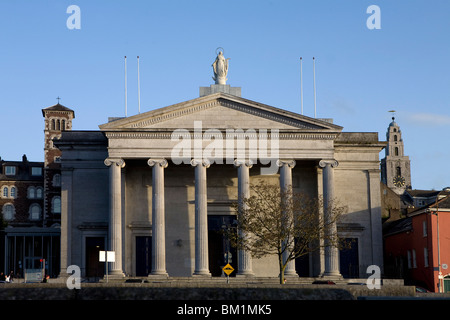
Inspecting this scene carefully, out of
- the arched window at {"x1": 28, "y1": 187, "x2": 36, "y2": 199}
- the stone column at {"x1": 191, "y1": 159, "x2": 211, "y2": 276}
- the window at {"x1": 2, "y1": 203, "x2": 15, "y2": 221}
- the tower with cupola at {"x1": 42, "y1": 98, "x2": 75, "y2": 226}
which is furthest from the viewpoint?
the arched window at {"x1": 28, "y1": 187, "x2": 36, "y2": 199}

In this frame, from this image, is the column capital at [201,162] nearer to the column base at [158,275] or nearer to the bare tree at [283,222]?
the bare tree at [283,222]

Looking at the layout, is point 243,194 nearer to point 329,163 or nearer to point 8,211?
point 329,163

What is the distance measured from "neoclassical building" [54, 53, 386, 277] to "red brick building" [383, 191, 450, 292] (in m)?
3.61

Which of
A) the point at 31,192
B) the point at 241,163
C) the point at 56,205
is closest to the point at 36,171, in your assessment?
the point at 31,192

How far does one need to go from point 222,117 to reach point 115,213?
12.8 m

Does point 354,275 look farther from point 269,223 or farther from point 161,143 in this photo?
point 161,143

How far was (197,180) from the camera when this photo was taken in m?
68.0

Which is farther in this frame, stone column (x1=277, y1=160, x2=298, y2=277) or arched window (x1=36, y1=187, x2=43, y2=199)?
arched window (x1=36, y1=187, x2=43, y2=199)

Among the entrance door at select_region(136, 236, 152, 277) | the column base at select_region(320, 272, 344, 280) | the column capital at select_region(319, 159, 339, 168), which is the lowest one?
the column base at select_region(320, 272, 344, 280)

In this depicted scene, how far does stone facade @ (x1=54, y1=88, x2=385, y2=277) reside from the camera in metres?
67.9

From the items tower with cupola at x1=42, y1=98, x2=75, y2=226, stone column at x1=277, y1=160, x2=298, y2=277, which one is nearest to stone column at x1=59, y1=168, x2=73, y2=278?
stone column at x1=277, y1=160, x2=298, y2=277

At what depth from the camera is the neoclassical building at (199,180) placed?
67875 millimetres

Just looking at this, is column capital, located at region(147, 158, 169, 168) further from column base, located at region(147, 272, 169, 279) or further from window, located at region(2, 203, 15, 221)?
window, located at region(2, 203, 15, 221)
